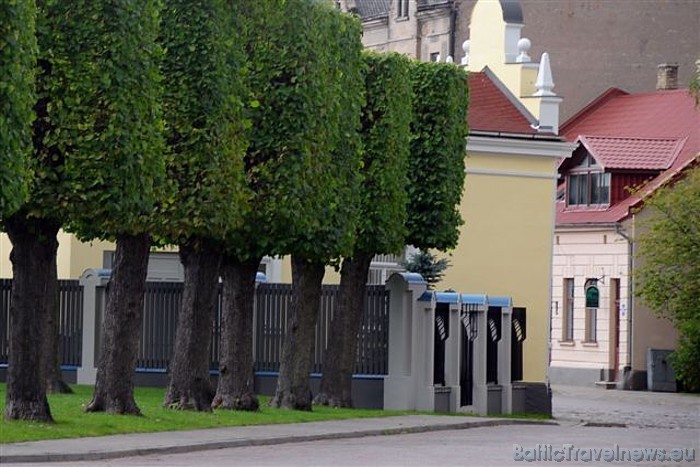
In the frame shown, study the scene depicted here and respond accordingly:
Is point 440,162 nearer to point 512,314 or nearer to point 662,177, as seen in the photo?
point 512,314

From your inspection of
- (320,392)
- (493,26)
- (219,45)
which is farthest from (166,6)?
(493,26)

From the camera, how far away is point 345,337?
3219 centimetres

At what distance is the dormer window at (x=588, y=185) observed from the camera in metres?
58.2

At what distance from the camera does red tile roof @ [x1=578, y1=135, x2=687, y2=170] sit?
189 feet

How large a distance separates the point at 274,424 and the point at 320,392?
20.6ft

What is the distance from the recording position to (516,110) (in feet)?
147

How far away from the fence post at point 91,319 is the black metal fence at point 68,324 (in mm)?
386

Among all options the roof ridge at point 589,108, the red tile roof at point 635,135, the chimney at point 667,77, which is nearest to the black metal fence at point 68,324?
the red tile roof at point 635,135

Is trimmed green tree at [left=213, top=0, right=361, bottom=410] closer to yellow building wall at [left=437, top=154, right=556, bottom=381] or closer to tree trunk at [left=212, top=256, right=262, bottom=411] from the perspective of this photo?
tree trunk at [left=212, top=256, right=262, bottom=411]

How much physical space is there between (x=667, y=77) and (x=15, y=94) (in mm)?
46582

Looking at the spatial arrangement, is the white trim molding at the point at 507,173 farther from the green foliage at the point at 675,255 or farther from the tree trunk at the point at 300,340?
the tree trunk at the point at 300,340

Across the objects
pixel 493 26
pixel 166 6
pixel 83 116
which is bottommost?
Result: pixel 83 116

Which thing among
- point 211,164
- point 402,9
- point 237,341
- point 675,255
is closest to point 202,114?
point 211,164

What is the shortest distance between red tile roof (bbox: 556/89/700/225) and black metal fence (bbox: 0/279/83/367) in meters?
23.1
